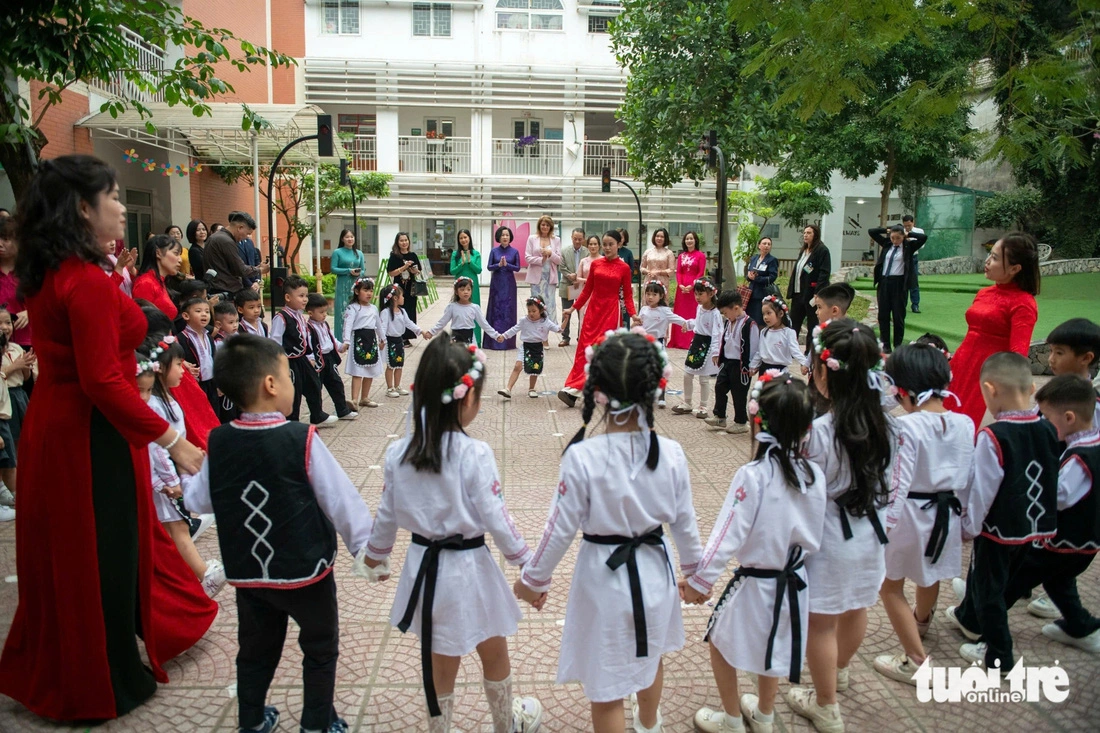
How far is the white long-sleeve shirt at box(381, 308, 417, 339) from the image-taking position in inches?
355

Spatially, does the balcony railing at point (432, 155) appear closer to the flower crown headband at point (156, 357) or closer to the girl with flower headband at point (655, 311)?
the girl with flower headband at point (655, 311)

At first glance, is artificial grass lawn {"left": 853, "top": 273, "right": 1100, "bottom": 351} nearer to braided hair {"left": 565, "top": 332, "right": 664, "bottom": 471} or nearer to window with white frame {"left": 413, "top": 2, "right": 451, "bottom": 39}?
braided hair {"left": 565, "top": 332, "right": 664, "bottom": 471}

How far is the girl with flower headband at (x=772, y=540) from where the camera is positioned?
2750 mm

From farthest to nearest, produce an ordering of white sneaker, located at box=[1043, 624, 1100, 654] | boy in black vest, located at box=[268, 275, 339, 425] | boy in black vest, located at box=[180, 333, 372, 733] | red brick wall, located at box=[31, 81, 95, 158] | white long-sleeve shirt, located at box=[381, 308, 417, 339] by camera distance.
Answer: red brick wall, located at box=[31, 81, 95, 158]
white long-sleeve shirt, located at box=[381, 308, 417, 339]
boy in black vest, located at box=[268, 275, 339, 425]
white sneaker, located at box=[1043, 624, 1100, 654]
boy in black vest, located at box=[180, 333, 372, 733]

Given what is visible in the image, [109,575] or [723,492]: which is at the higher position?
[109,575]

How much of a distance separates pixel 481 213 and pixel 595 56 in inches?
281

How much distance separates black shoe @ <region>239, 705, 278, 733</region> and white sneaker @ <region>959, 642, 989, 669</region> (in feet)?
9.70

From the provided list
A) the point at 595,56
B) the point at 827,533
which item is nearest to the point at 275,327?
the point at 827,533

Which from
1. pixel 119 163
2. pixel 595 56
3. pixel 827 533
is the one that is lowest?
pixel 827 533

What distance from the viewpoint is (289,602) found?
2729 millimetres

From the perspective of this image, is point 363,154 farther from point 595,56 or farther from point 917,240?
point 917,240

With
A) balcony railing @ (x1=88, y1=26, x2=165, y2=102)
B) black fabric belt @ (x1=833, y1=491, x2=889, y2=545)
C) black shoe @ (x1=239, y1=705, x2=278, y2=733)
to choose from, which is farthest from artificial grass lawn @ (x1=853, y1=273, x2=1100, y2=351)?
balcony railing @ (x1=88, y1=26, x2=165, y2=102)

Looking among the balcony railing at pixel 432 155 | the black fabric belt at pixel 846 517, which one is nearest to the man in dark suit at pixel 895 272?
the black fabric belt at pixel 846 517

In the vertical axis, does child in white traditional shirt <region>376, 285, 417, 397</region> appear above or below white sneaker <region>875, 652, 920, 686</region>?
above
